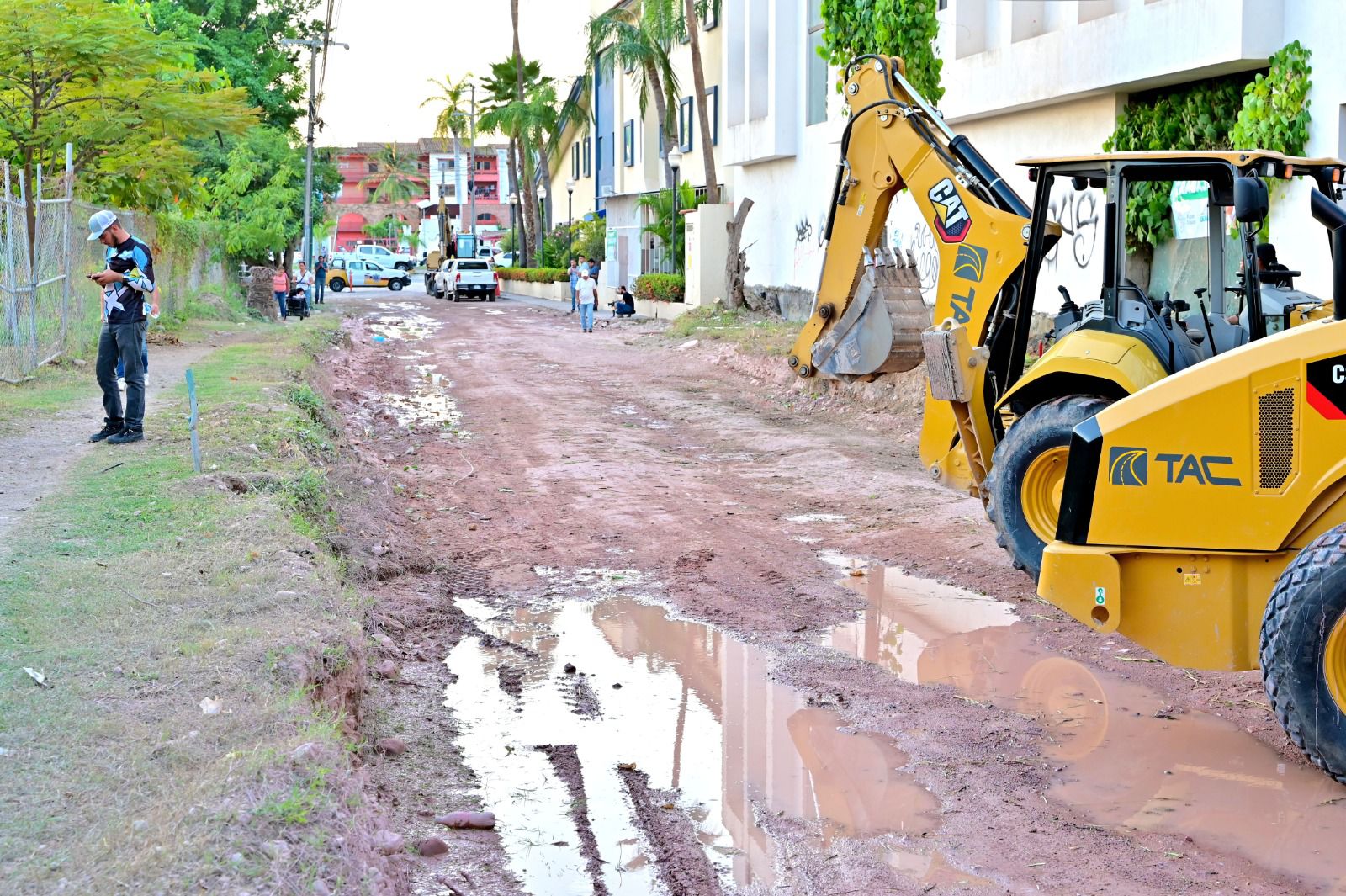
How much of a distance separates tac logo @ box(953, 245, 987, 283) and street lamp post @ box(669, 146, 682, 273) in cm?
2708

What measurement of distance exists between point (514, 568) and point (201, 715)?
4.53 m

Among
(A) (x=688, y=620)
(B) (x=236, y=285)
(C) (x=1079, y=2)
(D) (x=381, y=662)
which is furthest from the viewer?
(B) (x=236, y=285)

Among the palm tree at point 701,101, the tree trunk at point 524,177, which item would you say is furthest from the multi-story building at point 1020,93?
the tree trunk at point 524,177

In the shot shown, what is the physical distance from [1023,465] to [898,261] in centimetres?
359

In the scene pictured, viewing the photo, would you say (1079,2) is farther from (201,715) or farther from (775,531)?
(201,715)

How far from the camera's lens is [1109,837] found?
5.40m

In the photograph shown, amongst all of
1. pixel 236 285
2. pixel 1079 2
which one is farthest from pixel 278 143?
pixel 1079 2

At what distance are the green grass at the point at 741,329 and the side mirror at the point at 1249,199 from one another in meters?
16.2

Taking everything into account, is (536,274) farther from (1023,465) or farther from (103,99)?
(1023,465)

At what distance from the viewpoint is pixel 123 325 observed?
1220 cm

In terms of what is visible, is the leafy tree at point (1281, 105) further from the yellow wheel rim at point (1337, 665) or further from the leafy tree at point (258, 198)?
the leafy tree at point (258, 198)

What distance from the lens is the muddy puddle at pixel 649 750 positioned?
17.7 feet

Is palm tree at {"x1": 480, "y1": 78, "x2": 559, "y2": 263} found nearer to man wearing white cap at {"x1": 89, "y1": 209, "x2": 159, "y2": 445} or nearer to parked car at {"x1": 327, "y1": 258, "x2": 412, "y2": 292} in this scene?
parked car at {"x1": 327, "y1": 258, "x2": 412, "y2": 292}

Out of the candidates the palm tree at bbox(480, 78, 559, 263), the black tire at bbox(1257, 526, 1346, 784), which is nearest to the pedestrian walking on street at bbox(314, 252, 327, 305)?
the palm tree at bbox(480, 78, 559, 263)
